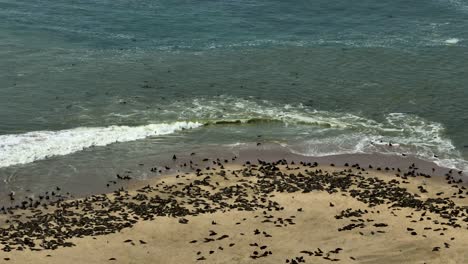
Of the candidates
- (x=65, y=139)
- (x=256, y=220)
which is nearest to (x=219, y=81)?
(x=65, y=139)

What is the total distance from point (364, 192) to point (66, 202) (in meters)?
21.8

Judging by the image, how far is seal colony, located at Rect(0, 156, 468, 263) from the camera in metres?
40.3

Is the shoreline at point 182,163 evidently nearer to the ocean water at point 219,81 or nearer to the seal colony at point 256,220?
the ocean water at point 219,81

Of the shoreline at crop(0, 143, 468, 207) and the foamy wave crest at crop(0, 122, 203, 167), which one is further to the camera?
the foamy wave crest at crop(0, 122, 203, 167)

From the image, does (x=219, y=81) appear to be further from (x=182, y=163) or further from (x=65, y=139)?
(x=65, y=139)

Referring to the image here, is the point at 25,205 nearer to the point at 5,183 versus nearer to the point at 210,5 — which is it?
the point at 5,183

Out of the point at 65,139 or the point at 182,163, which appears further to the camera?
the point at 65,139

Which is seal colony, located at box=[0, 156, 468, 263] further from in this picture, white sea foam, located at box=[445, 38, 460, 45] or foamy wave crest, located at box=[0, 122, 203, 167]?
white sea foam, located at box=[445, 38, 460, 45]

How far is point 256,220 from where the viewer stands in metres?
44.5

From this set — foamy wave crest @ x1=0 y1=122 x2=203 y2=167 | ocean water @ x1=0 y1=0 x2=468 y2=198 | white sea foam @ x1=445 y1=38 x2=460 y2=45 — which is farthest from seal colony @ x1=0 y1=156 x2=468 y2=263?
white sea foam @ x1=445 y1=38 x2=460 y2=45

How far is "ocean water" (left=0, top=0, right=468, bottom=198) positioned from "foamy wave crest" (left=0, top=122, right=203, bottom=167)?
0.17 m

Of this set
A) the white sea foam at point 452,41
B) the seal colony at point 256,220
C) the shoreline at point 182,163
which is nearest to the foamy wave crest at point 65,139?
the shoreline at point 182,163

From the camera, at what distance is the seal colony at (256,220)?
40312 millimetres

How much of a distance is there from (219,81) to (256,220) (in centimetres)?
3030
